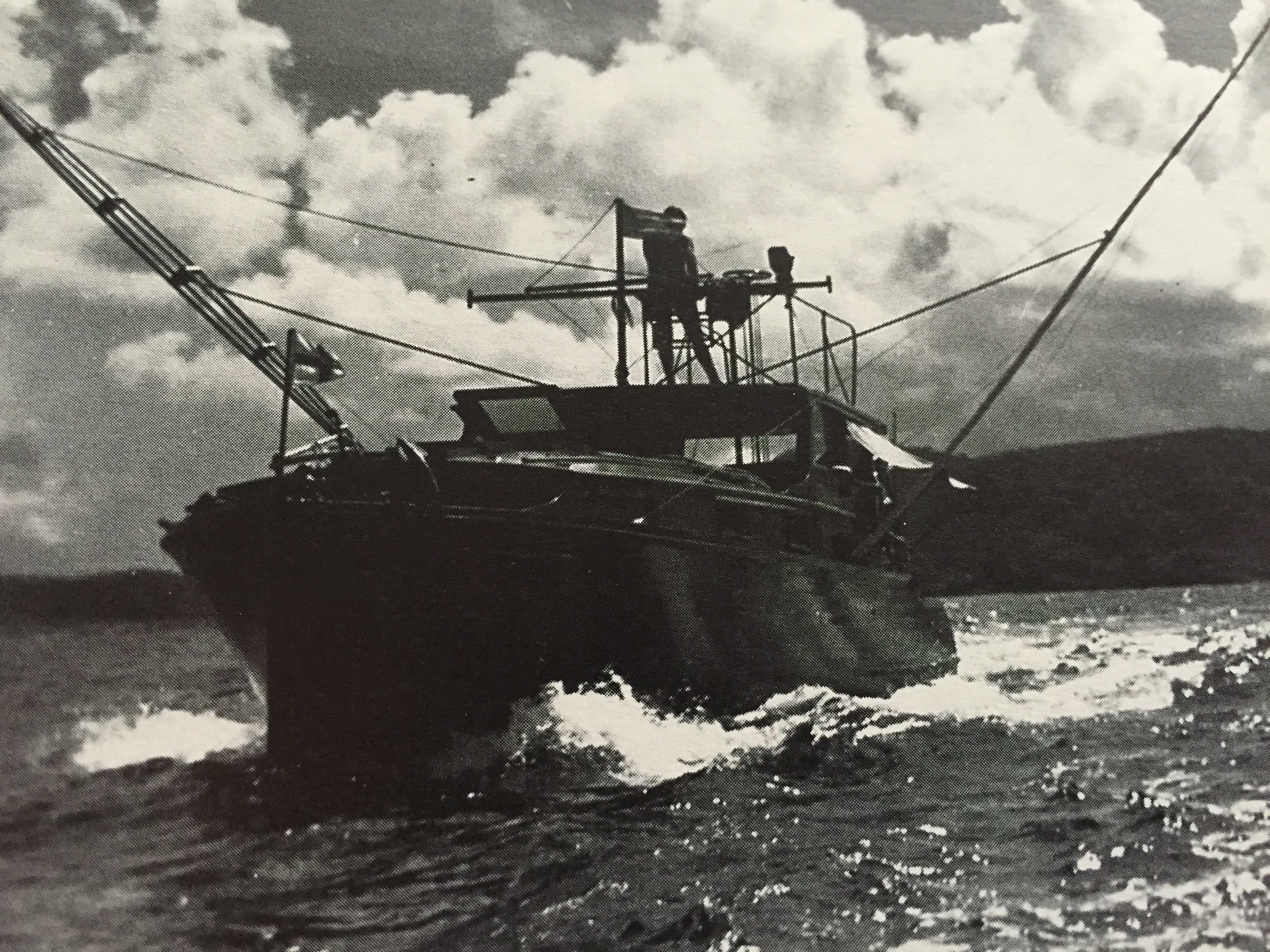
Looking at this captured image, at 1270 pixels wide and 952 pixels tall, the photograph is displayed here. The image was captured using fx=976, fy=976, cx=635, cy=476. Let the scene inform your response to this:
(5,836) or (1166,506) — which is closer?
Result: (5,836)

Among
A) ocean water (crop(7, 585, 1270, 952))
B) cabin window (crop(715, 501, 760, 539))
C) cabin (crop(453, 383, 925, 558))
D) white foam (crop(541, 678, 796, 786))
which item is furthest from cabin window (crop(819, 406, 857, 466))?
white foam (crop(541, 678, 796, 786))

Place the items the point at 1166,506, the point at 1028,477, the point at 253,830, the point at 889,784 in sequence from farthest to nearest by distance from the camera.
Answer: the point at 1028,477, the point at 1166,506, the point at 889,784, the point at 253,830

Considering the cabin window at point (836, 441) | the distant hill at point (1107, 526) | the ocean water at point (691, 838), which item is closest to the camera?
the ocean water at point (691, 838)

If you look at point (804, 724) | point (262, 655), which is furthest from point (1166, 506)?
point (262, 655)

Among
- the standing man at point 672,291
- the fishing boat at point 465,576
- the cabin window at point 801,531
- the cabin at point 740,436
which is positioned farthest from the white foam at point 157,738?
the standing man at point 672,291

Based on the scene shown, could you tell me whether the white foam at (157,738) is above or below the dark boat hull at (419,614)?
below

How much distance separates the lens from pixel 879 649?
1719 cm

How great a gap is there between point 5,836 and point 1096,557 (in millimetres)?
108782

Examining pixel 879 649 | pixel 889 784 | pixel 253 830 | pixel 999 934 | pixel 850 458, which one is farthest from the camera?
pixel 850 458

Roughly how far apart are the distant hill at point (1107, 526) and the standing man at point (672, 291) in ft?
74.8

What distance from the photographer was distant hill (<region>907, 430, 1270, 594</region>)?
4897 cm

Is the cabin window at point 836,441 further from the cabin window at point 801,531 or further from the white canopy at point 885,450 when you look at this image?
the cabin window at point 801,531

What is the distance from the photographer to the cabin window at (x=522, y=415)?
1545 cm

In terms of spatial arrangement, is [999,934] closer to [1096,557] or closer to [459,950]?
[459,950]
